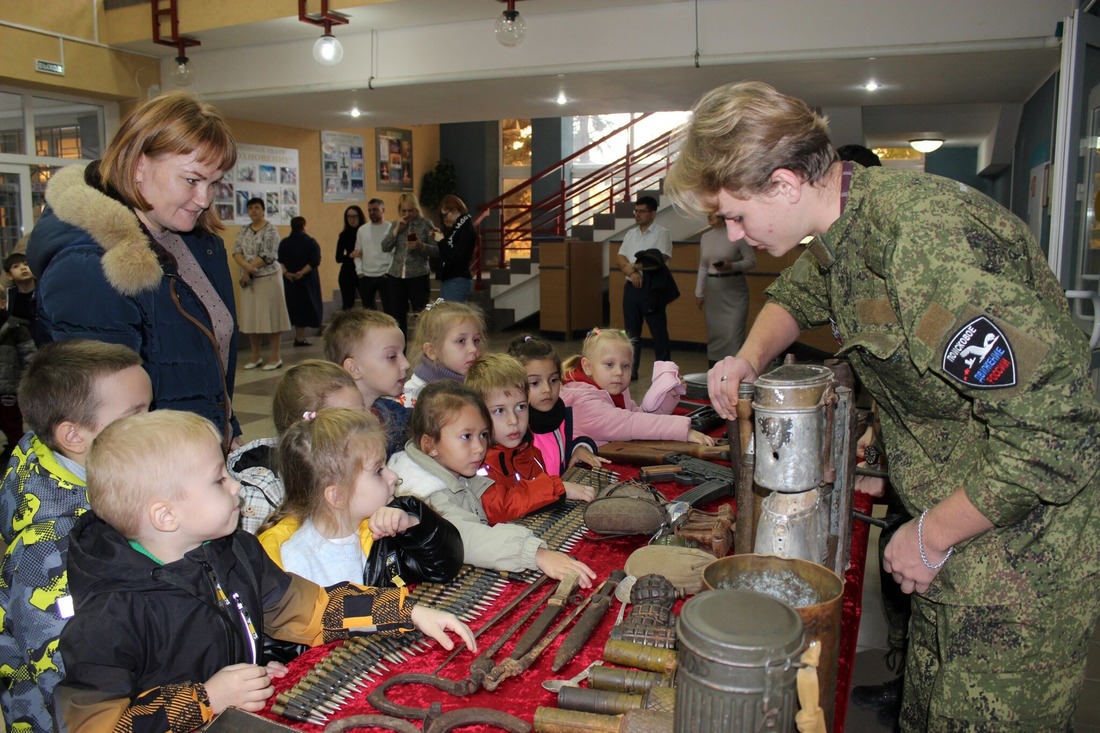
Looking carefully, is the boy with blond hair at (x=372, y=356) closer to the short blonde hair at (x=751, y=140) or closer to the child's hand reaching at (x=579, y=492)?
the child's hand reaching at (x=579, y=492)

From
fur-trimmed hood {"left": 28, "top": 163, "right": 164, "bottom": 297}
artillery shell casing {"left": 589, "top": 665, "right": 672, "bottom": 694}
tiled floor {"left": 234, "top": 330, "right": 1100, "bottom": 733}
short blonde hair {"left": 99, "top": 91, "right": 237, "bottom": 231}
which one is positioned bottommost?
tiled floor {"left": 234, "top": 330, "right": 1100, "bottom": 733}

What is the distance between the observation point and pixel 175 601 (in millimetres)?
1532

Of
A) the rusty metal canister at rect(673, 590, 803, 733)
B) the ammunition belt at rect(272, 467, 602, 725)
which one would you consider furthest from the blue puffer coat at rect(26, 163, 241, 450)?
the rusty metal canister at rect(673, 590, 803, 733)

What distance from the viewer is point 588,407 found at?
3.58 m

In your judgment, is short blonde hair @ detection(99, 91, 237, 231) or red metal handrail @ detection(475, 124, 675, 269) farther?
red metal handrail @ detection(475, 124, 675, 269)

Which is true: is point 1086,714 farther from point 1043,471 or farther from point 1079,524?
point 1043,471

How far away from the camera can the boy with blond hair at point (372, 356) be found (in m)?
3.05

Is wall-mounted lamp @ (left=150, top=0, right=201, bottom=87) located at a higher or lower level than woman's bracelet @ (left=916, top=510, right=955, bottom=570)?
higher

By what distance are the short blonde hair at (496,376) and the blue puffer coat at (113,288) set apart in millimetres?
854

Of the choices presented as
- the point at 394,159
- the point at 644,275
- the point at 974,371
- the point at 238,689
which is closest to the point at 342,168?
the point at 394,159

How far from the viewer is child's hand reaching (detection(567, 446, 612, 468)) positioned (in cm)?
312

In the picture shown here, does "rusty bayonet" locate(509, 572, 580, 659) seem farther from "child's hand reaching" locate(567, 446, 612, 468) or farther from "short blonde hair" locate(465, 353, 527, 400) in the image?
"child's hand reaching" locate(567, 446, 612, 468)

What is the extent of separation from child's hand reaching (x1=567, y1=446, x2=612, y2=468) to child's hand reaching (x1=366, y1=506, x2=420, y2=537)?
1258 mm

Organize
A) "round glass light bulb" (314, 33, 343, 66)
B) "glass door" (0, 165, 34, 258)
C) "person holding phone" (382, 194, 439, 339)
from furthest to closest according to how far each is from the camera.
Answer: "person holding phone" (382, 194, 439, 339), "glass door" (0, 165, 34, 258), "round glass light bulb" (314, 33, 343, 66)
